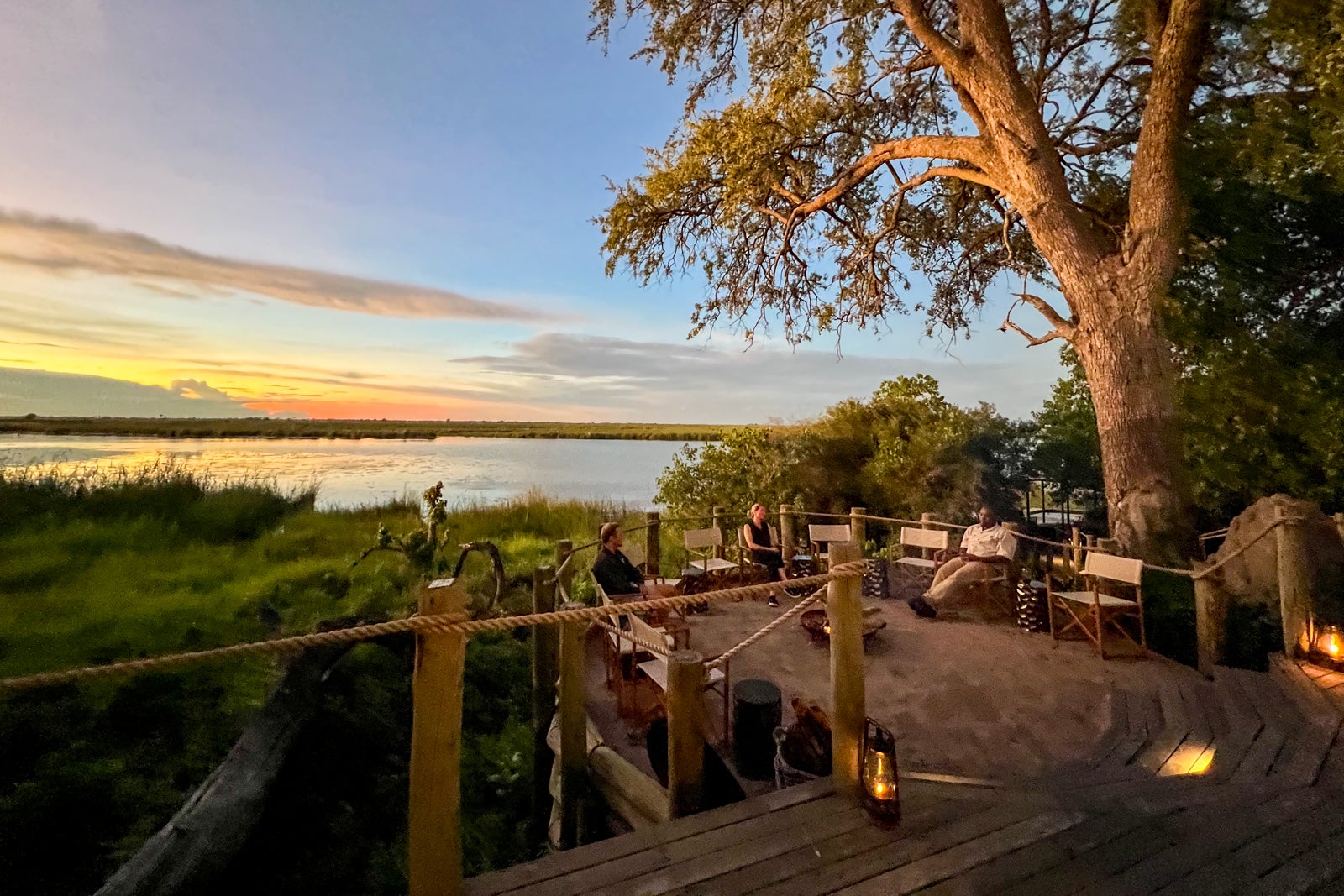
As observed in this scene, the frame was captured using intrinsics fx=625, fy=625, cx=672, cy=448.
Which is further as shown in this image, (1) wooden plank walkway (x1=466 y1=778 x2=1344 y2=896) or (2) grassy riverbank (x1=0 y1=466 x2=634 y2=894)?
(2) grassy riverbank (x1=0 y1=466 x2=634 y2=894)

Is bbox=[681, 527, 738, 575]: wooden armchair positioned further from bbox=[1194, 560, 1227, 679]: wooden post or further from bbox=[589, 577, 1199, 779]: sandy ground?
bbox=[1194, 560, 1227, 679]: wooden post

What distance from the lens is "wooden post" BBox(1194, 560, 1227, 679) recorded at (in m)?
4.72

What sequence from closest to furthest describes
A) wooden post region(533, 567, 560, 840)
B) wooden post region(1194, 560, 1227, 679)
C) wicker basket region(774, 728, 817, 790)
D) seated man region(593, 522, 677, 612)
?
1. wicker basket region(774, 728, 817, 790)
2. wooden post region(1194, 560, 1227, 679)
3. wooden post region(533, 567, 560, 840)
4. seated man region(593, 522, 677, 612)

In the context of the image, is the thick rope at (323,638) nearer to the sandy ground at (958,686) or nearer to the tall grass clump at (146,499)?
the sandy ground at (958,686)

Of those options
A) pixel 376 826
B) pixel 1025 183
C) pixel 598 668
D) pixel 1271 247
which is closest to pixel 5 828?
pixel 376 826

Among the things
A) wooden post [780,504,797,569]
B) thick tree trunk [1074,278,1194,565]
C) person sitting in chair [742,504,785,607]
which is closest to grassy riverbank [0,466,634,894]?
person sitting in chair [742,504,785,607]

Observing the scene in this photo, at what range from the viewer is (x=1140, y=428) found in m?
6.91

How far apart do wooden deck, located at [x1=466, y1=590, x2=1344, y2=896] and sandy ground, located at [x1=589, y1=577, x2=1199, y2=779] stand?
3 centimetres

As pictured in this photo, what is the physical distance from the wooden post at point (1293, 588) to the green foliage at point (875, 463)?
18.8 ft

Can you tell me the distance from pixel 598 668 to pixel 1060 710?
3.63 m

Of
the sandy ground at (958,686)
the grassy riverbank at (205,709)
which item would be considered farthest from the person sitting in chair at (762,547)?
the grassy riverbank at (205,709)

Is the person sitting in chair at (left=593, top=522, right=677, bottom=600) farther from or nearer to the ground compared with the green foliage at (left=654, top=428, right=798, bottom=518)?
nearer to the ground

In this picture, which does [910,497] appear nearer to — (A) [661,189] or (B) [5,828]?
(A) [661,189]

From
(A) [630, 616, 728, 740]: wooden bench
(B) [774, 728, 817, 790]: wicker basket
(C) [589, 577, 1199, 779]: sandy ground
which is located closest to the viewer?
(B) [774, 728, 817, 790]: wicker basket
